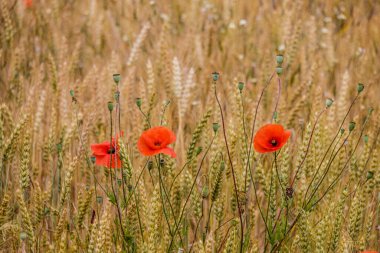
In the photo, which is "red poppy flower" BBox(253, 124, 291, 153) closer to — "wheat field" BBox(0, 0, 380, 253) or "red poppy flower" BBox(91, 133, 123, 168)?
"wheat field" BBox(0, 0, 380, 253)

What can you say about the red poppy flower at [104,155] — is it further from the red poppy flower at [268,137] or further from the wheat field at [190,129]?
the red poppy flower at [268,137]

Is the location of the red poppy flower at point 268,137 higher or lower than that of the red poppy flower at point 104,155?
higher

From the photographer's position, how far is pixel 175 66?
1.63m

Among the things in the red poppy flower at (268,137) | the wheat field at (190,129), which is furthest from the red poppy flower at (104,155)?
the red poppy flower at (268,137)

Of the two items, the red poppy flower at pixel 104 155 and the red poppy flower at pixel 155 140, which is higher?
the red poppy flower at pixel 155 140

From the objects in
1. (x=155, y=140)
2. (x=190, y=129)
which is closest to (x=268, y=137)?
(x=155, y=140)

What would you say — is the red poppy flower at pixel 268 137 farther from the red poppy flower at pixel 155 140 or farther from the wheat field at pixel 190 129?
the red poppy flower at pixel 155 140

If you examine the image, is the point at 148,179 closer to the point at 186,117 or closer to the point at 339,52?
the point at 186,117

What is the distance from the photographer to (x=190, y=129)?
1765mm

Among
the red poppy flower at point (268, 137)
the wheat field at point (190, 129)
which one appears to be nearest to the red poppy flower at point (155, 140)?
the wheat field at point (190, 129)

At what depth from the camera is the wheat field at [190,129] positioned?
3.62 feet

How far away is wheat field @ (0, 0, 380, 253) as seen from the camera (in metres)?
1.10

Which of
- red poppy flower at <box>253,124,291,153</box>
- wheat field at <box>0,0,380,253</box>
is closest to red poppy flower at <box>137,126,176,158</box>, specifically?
wheat field at <box>0,0,380,253</box>

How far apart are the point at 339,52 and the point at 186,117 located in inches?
35.5
